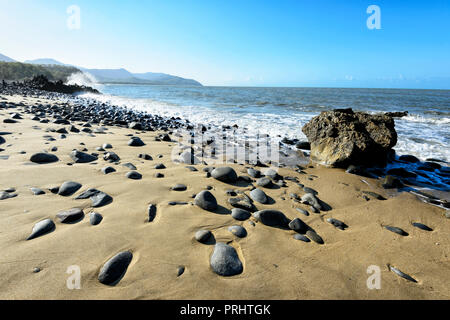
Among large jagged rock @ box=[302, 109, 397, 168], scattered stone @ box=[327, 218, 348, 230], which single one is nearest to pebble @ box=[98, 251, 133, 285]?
scattered stone @ box=[327, 218, 348, 230]

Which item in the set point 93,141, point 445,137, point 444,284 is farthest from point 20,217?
point 445,137

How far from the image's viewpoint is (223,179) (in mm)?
3490

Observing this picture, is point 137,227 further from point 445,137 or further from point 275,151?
point 445,137

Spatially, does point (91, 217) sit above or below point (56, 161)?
below

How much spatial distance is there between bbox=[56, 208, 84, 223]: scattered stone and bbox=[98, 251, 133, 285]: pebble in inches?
31.1

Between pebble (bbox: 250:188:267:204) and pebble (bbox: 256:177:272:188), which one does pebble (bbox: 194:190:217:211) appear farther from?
pebble (bbox: 256:177:272:188)

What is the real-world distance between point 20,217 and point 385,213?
432cm

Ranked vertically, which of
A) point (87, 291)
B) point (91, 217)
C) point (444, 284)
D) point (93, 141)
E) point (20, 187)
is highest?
point (93, 141)

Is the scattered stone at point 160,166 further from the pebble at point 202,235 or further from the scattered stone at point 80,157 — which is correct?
the pebble at point 202,235

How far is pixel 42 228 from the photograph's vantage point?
191 centimetres

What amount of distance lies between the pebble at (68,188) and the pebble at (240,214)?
2.00 m

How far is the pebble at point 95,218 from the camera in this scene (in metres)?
2.08

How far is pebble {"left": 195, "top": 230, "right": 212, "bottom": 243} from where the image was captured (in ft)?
6.56

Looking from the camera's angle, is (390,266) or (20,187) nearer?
(390,266)
